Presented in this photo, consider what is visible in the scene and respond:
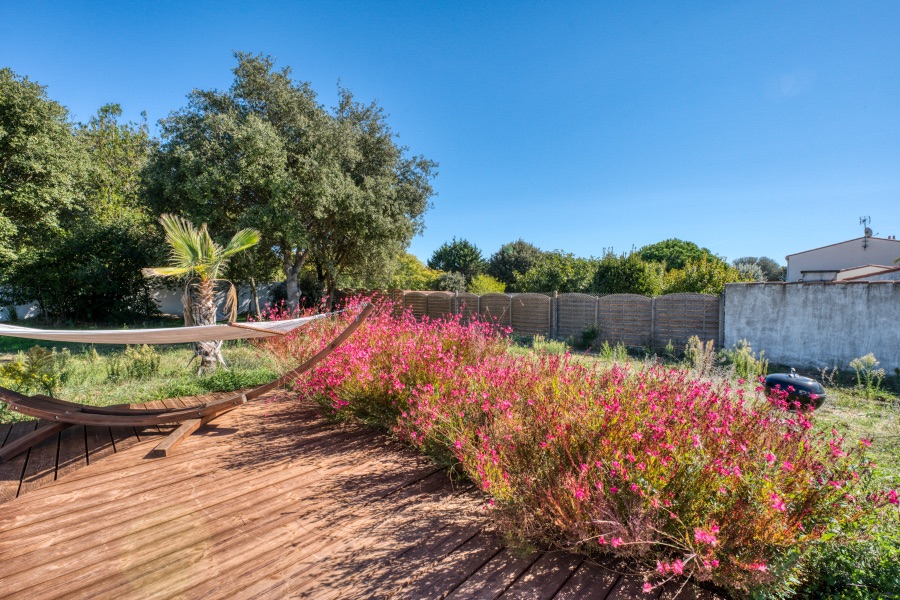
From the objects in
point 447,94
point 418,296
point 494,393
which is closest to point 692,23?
point 447,94

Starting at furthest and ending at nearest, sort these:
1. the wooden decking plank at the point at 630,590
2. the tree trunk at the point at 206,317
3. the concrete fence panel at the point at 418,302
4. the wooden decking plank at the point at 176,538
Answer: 1. the concrete fence panel at the point at 418,302
2. the tree trunk at the point at 206,317
3. the wooden decking plank at the point at 176,538
4. the wooden decking plank at the point at 630,590

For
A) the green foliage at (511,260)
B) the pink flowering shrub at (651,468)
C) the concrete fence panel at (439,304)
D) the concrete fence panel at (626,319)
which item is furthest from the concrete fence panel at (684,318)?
the green foliage at (511,260)

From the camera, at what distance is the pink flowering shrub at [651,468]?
1.48 meters

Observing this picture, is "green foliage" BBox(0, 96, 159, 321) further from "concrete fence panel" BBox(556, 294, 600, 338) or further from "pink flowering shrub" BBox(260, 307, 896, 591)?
"pink flowering shrub" BBox(260, 307, 896, 591)

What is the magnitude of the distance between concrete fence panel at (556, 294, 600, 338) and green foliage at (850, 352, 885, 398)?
16.5 feet

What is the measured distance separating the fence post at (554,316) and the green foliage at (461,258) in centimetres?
1616

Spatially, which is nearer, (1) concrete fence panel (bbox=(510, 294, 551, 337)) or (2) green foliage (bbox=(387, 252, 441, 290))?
(1) concrete fence panel (bbox=(510, 294, 551, 337))

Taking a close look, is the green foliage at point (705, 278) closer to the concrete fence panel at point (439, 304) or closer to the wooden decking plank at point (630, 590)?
the concrete fence panel at point (439, 304)

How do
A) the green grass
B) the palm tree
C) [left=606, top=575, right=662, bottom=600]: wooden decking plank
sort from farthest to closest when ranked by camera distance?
the palm tree
the green grass
[left=606, top=575, right=662, bottom=600]: wooden decking plank

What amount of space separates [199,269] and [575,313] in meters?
8.99

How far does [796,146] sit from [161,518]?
41.9ft

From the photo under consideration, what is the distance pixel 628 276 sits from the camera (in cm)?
1223

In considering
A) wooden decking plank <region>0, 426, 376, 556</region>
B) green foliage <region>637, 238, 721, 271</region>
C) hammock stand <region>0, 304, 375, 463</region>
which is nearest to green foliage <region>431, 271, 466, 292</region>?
green foliage <region>637, 238, 721, 271</region>

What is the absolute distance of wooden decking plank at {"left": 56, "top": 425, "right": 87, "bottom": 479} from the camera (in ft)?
9.26
